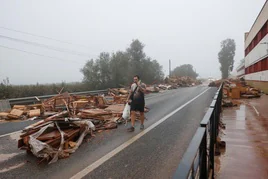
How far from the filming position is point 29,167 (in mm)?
4582

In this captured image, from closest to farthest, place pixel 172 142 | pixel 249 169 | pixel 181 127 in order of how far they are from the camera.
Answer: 1. pixel 249 169
2. pixel 172 142
3. pixel 181 127

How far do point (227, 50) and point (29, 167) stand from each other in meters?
82.3

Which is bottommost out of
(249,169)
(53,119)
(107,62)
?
(249,169)

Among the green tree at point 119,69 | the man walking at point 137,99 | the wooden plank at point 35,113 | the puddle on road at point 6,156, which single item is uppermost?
the green tree at point 119,69

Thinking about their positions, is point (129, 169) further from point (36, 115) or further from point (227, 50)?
point (227, 50)

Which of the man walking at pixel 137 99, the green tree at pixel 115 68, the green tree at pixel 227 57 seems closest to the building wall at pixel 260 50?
the green tree at pixel 115 68

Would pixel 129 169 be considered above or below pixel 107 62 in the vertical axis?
below

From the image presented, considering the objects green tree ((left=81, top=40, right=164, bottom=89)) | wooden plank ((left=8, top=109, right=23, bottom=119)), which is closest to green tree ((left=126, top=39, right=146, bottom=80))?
green tree ((left=81, top=40, right=164, bottom=89))

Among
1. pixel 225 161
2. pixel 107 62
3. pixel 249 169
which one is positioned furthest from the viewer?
pixel 107 62

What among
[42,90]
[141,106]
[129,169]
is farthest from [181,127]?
[42,90]

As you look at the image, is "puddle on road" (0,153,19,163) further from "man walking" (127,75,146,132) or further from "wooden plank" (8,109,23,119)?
"wooden plank" (8,109,23,119)

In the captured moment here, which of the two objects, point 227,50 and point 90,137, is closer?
point 90,137

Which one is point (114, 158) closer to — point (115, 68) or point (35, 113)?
point (35, 113)

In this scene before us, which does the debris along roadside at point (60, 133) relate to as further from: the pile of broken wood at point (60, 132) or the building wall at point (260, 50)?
the building wall at point (260, 50)
